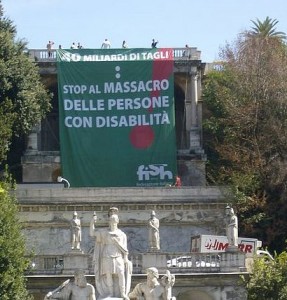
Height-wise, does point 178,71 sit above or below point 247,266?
above

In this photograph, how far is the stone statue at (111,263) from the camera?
3834cm

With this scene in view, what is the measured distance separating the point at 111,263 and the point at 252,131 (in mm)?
22575

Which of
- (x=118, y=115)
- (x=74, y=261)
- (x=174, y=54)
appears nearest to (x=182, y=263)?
(x=74, y=261)

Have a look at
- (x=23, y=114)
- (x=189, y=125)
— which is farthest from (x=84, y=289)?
(x=189, y=125)

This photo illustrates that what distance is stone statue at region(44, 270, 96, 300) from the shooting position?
37.8m

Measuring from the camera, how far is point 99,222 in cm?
5397

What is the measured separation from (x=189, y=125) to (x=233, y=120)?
23.8 feet

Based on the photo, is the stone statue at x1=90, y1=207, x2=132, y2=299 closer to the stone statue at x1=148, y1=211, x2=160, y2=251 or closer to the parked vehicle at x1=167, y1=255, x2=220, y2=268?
the stone statue at x1=148, y1=211, x2=160, y2=251

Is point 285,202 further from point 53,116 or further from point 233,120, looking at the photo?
point 53,116

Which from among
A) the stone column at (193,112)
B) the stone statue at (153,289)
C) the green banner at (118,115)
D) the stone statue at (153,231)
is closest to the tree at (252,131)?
the stone column at (193,112)

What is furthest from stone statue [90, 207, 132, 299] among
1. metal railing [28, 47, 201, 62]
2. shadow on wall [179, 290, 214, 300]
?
metal railing [28, 47, 201, 62]

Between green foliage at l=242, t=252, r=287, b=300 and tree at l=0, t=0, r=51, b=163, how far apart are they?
574 inches

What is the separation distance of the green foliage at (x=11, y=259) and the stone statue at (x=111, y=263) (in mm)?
6392

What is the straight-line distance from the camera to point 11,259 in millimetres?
45062
